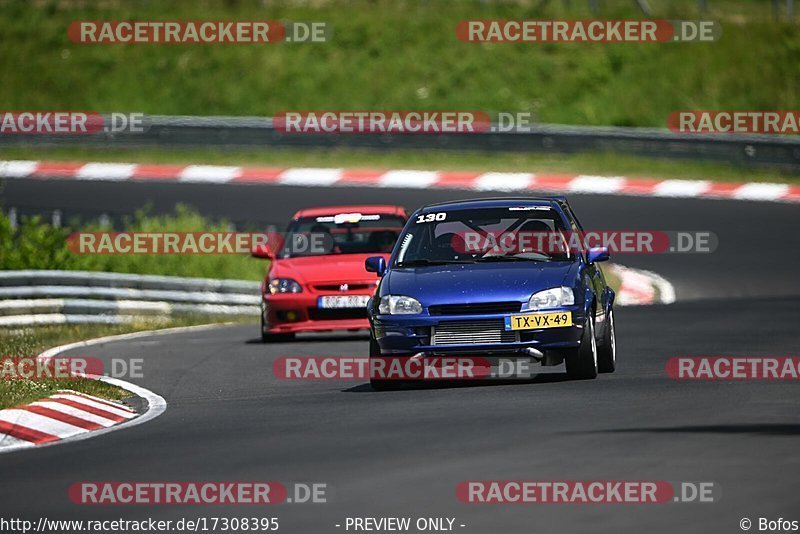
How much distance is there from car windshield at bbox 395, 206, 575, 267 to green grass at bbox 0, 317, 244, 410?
8.30 feet

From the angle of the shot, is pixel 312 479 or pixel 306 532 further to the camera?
pixel 312 479

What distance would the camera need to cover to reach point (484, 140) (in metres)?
34.5

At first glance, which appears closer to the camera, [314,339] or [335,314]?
[335,314]

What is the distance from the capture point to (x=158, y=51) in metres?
44.9

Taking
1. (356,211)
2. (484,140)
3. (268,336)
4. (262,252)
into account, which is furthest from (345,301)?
(484,140)

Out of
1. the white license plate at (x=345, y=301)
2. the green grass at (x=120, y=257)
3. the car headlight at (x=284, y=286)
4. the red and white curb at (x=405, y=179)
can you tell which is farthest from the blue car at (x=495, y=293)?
the red and white curb at (x=405, y=179)

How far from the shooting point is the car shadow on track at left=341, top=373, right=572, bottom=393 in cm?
1272

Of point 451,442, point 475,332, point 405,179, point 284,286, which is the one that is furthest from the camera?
point 405,179

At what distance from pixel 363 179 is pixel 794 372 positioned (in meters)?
20.4

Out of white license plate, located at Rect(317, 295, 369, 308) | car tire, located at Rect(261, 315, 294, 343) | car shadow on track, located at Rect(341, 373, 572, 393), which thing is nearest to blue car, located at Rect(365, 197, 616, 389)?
car shadow on track, located at Rect(341, 373, 572, 393)

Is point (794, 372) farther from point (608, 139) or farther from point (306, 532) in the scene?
point (608, 139)

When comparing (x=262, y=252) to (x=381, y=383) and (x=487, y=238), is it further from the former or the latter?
(x=381, y=383)

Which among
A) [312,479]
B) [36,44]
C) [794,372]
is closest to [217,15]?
[36,44]

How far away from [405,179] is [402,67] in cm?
978
